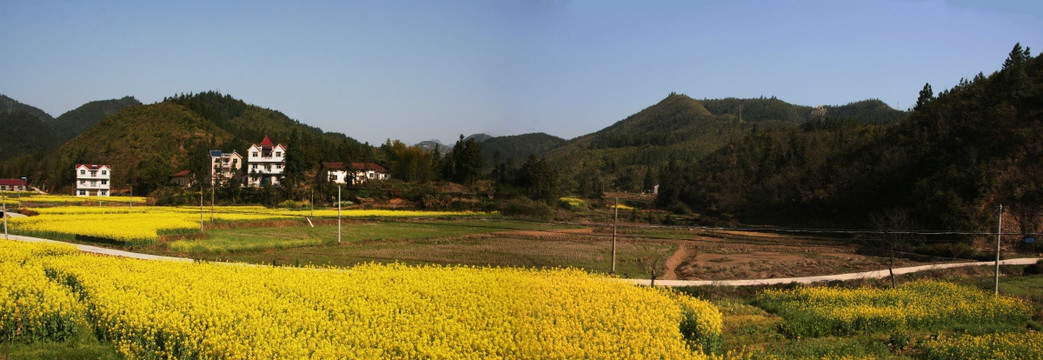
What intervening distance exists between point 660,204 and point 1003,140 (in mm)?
36778

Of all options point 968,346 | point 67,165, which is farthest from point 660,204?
point 67,165

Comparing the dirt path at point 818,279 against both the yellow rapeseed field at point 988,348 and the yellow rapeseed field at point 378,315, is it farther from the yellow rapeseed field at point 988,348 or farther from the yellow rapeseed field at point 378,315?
the yellow rapeseed field at point 988,348

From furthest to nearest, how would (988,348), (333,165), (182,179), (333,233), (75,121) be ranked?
(75,121) → (182,179) → (333,165) → (333,233) → (988,348)

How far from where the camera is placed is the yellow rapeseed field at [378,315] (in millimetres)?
7488

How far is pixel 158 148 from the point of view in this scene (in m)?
81.2

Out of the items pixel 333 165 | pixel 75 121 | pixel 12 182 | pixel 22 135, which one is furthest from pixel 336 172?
pixel 75 121

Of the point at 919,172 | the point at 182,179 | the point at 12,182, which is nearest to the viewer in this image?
the point at 919,172

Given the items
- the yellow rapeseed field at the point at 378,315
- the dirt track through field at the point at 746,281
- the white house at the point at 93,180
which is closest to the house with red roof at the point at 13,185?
the white house at the point at 93,180

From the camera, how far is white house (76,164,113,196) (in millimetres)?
67438

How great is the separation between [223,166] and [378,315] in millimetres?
66919

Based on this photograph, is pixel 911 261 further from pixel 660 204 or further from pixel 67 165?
pixel 67 165

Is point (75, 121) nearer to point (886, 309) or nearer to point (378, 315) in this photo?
point (378, 315)

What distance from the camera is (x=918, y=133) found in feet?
155

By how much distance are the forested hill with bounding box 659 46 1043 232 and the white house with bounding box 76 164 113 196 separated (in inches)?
2602
